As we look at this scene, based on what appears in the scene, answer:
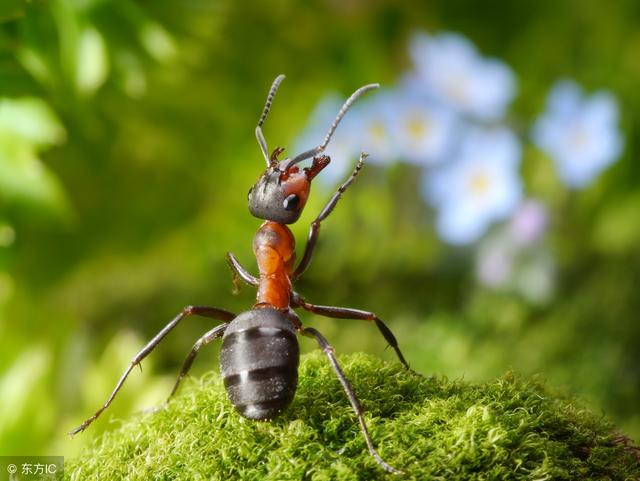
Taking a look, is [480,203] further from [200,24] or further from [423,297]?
[200,24]

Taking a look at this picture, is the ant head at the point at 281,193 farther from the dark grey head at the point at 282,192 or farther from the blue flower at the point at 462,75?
the blue flower at the point at 462,75

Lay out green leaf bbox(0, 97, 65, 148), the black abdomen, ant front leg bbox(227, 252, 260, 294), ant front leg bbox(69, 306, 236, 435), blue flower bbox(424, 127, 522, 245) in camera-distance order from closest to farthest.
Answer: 1. the black abdomen
2. ant front leg bbox(69, 306, 236, 435)
3. ant front leg bbox(227, 252, 260, 294)
4. green leaf bbox(0, 97, 65, 148)
5. blue flower bbox(424, 127, 522, 245)

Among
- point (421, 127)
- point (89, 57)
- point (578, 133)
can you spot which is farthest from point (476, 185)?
point (89, 57)

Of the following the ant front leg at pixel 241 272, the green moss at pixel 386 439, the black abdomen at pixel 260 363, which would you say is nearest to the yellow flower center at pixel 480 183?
the ant front leg at pixel 241 272

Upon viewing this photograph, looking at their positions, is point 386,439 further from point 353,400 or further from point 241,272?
point 241,272

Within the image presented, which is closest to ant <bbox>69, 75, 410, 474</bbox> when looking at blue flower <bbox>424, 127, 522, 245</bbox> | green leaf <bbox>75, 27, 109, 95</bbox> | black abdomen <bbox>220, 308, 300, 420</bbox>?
black abdomen <bbox>220, 308, 300, 420</bbox>

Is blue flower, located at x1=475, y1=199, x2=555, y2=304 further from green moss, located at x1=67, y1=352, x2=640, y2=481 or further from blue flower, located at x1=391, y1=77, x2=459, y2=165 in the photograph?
green moss, located at x1=67, y1=352, x2=640, y2=481
